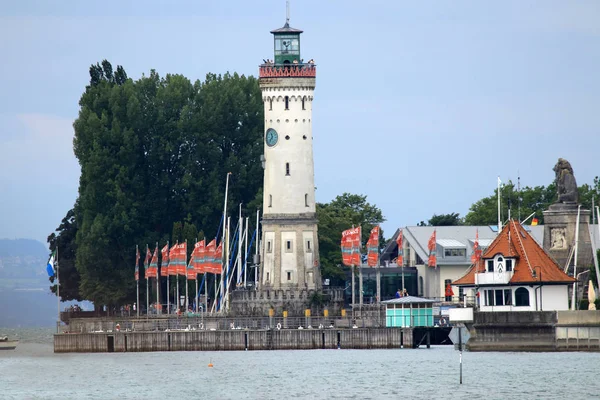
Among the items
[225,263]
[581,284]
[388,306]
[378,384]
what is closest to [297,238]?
[225,263]

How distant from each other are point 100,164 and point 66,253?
1517 cm

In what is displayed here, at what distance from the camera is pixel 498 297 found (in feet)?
398

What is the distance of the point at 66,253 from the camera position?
182m

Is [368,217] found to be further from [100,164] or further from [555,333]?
[555,333]

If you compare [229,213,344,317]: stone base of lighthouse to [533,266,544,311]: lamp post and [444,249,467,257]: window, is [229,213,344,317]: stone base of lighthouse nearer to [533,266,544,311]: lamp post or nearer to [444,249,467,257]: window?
[444,249,467,257]: window

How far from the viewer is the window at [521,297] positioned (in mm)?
120456

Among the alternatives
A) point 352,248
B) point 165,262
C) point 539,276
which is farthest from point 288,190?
point 539,276

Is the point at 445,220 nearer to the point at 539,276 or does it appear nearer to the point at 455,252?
the point at 455,252

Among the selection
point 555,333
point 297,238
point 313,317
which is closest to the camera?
point 555,333

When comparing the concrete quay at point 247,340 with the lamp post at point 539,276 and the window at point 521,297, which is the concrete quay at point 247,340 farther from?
the lamp post at point 539,276

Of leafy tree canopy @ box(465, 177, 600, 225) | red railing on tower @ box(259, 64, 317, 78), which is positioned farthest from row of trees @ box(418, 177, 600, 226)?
red railing on tower @ box(259, 64, 317, 78)

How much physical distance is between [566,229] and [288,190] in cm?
3012

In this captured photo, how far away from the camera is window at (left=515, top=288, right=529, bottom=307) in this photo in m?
120

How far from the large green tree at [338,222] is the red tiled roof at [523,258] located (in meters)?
44.5
